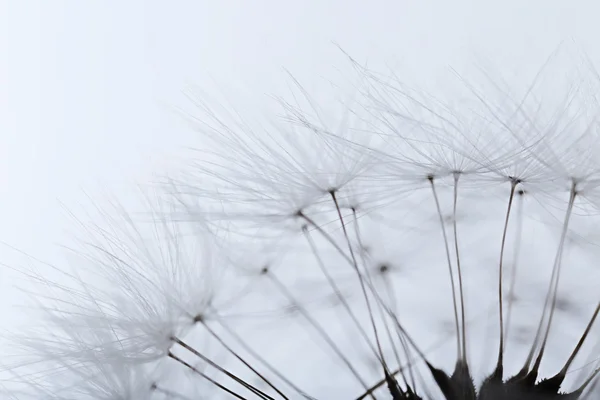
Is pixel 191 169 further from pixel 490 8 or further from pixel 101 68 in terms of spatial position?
pixel 490 8

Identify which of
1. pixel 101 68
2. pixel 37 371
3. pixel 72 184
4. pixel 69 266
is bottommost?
pixel 37 371

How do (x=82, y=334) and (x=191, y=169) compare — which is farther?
(x=191, y=169)

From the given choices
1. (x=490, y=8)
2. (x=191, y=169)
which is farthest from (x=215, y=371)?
(x=490, y=8)

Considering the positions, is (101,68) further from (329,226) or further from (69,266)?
(329,226)

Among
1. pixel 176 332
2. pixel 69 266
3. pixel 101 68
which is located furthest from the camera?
pixel 101 68

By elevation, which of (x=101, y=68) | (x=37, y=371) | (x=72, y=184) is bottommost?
(x=37, y=371)

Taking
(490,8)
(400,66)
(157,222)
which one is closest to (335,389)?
(157,222)

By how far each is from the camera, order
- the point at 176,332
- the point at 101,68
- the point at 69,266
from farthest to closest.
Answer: the point at 101,68 → the point at 69,266 → the point at 176,332

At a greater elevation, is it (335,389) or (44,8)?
(44,8)

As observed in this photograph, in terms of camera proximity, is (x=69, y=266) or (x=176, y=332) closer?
(x=176, y=332)
